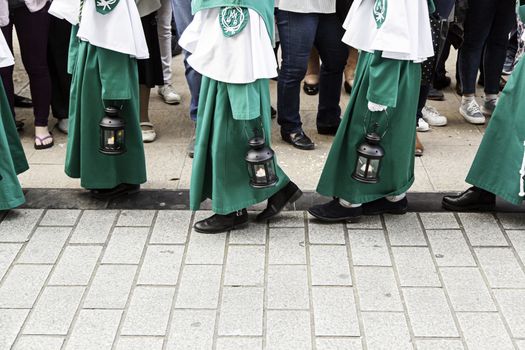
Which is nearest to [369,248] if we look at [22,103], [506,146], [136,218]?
[506,146]

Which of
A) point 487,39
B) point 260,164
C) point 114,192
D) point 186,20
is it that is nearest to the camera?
point 260,164

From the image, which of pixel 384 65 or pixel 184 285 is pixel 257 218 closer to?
pixel 184 285

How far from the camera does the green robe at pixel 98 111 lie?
161 inches

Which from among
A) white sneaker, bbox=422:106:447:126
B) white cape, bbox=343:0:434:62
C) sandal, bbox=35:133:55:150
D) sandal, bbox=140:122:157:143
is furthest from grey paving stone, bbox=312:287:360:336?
sandal, bbox=35:133:55:150

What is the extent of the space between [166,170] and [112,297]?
1527mm

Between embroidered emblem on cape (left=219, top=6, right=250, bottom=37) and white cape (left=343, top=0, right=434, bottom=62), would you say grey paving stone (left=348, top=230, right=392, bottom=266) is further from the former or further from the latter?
embroidered emblem on cape (left=219, top=6, right=250, bottom=37)

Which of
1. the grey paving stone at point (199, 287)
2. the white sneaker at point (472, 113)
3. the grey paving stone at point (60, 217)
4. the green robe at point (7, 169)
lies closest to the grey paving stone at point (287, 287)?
the grey paving stone at point (199, 287)

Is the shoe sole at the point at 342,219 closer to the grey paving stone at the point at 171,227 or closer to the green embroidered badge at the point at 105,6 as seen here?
the grey paving stone at the point at 171,227

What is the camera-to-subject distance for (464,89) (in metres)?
5.63

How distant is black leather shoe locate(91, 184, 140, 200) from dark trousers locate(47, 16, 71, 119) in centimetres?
127

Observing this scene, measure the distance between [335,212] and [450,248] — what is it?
647 mm

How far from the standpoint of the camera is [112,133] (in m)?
4.09

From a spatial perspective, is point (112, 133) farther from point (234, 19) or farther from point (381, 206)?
point (381, 206)

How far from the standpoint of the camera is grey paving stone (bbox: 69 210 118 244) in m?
4.02
